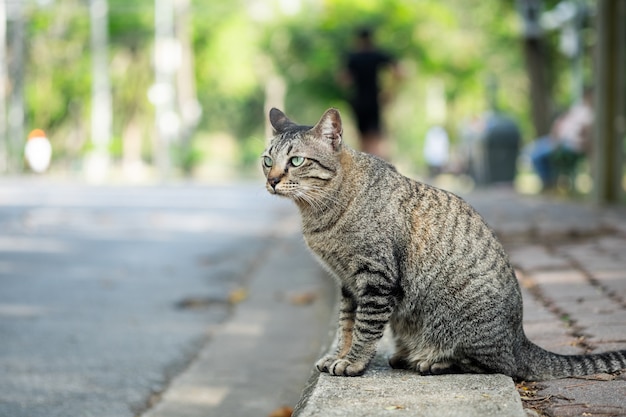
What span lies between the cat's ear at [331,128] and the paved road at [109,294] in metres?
1.60

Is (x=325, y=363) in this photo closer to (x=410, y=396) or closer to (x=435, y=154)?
(x=410, y=396)

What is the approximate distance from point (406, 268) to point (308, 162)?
682mm

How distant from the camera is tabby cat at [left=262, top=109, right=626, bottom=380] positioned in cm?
392

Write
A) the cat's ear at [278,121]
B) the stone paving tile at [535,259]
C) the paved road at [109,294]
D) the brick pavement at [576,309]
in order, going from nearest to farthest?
1. the brick pavement at [576,309]
2. the cat's ear at [278,121]
3. the paved road at [109,294]
4. the stone paving tile at [535,259]

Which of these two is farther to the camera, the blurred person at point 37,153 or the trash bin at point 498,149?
the blurred person at point 37,153

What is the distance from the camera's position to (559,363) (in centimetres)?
384

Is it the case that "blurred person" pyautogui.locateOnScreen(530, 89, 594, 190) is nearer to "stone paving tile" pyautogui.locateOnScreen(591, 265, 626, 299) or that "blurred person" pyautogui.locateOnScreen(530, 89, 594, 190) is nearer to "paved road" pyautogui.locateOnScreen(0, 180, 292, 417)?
"paved road" pyautogui.locateOnScreen(0, 180, 292, 417)

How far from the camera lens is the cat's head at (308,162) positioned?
4.31 metres

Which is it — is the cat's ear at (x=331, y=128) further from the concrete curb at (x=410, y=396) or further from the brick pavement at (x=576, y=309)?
the brick pavement at (x=576, y=309)

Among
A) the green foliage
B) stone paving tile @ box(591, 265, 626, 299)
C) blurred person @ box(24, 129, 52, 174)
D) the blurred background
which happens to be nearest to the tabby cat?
stone paving tile @ box(591, 265, 626, 299)

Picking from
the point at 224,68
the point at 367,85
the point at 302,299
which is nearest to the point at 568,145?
the point at 367,85

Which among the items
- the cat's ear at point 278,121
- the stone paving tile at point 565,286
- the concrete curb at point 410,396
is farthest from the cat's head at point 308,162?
the stone paving tile at point 565,286

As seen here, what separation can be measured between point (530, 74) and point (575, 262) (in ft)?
54.8

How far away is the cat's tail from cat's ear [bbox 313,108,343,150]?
4.10 feet
